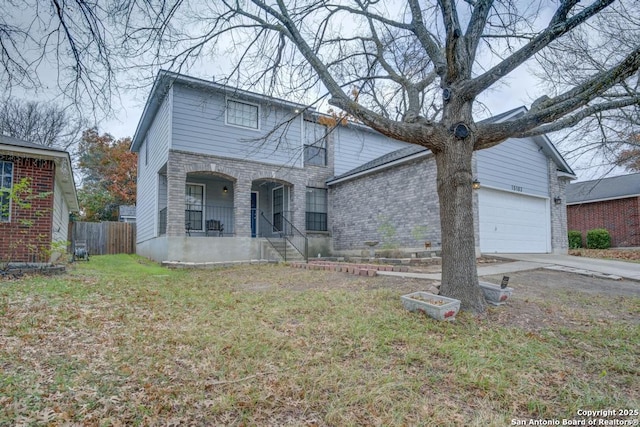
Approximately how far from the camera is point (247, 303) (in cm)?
547

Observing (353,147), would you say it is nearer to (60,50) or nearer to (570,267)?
(570,267)

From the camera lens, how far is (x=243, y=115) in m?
13.0

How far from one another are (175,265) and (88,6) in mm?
8238

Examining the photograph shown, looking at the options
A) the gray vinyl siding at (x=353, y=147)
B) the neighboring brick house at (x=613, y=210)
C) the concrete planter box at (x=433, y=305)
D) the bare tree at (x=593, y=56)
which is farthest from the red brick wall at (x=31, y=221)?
the neighboring brick house at (x=613, y=210)

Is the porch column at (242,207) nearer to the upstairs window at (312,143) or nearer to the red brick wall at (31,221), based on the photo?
the upstairs window at (312,143)

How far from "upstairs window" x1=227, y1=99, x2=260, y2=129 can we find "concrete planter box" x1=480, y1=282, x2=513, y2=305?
10.4 m

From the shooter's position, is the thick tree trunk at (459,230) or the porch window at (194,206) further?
the porch window at (194,206)

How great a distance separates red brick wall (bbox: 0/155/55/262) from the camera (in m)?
8.23

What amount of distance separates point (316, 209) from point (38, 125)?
20.5 meters

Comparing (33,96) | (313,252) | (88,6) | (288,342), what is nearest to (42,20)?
(88,6)

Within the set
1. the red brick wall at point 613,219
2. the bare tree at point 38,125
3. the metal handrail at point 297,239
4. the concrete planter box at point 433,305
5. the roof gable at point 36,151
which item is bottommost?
the concrete planter box at point 433,305

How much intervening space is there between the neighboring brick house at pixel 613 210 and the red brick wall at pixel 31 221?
20819 millimetres

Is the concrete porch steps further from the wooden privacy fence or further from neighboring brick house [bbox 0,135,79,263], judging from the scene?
the wooden privacy fence

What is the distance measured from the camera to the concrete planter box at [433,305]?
4.27 m
